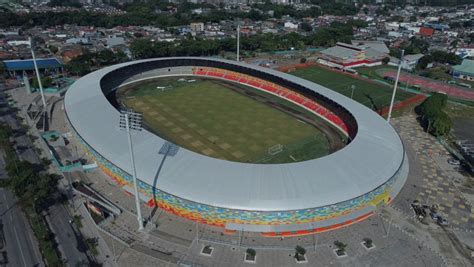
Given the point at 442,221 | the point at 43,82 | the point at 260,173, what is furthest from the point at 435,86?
the point at 43,82

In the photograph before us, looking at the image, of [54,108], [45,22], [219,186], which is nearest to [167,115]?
[54,108]

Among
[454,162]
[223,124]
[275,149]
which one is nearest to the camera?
[454,162]

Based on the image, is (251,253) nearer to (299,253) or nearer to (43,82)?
(299,253)

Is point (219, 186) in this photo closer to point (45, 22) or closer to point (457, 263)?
point (457, 263)

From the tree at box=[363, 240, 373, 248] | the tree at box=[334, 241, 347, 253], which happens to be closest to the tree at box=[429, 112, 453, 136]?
the tree at box=[363, 240, 373, 248]

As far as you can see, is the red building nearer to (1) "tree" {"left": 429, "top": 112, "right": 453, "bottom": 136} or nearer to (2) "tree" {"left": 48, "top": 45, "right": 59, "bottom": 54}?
(1) "tree" {"left": 429, "top": 112, "right": 453, "bottom": 136}

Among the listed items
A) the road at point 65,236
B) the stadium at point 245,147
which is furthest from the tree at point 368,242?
the road at point 65,236

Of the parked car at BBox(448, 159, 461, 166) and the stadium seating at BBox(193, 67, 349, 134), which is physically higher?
the stadium seating at BBox(193, 67, 349, 134)
